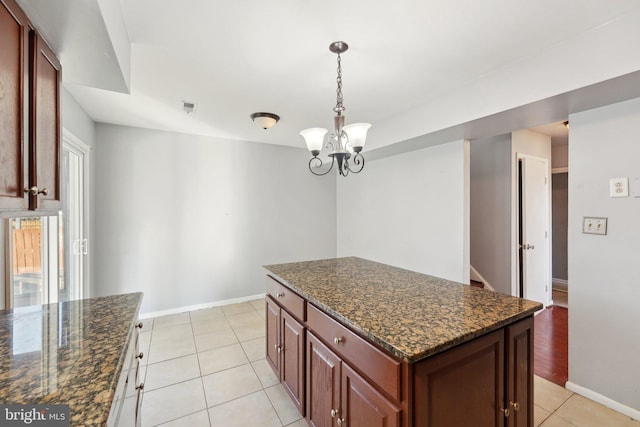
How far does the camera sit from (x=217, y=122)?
327 centimetres

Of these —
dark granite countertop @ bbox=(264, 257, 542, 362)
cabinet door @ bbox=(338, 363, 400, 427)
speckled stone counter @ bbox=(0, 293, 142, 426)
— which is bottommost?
cabinet door @ bbox=(338, 363, 400, 427)

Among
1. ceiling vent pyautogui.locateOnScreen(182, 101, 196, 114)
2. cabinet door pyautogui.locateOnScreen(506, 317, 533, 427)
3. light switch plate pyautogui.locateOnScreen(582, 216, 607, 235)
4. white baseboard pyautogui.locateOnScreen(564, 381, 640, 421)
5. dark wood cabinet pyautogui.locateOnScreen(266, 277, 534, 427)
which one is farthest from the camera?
ceiling vent pyautogui.locateOnScreen(182, 101, 196, 114)

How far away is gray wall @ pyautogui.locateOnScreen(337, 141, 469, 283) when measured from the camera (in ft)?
9.74

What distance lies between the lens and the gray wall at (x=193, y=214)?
334 centimetres

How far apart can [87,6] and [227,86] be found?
4.35ft

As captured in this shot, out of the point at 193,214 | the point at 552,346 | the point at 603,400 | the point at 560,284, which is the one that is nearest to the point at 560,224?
the point at 560,284

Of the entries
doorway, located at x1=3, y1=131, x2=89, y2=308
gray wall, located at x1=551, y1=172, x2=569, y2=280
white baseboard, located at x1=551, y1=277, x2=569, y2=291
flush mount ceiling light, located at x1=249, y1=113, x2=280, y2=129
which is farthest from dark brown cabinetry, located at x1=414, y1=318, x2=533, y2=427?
gray wall, located at x1=551, y1=172, x2=569, y2=280

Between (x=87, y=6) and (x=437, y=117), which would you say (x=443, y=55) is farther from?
(x=87, y=6)

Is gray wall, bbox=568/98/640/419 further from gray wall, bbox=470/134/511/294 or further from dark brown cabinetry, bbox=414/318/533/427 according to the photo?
gray wall, bbox=470/134/511/294

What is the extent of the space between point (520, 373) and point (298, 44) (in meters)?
2.20

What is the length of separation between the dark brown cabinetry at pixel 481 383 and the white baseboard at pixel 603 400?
114cm

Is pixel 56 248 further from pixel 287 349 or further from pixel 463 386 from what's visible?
pixel 463 386

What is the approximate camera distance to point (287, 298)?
190 cm

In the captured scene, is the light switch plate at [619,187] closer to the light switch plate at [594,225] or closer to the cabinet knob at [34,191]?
the light switch plate at [594,225]
